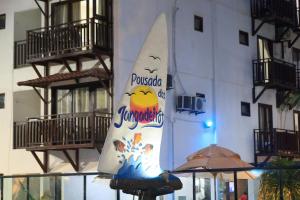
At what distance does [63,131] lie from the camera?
22266 millimetres

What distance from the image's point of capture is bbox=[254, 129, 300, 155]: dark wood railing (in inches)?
1083

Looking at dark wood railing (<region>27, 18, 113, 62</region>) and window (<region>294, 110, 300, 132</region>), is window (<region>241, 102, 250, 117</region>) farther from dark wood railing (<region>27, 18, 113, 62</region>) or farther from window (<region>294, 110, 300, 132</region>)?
dark wood railing (<region>27, 18, 113, 62</region>)

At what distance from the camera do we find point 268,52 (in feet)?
96.4

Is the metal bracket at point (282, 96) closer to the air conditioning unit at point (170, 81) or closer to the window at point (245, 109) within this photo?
the window at point (245, 109)

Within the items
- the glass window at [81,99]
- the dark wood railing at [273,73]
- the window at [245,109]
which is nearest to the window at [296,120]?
the dark wood railing at [273,73]

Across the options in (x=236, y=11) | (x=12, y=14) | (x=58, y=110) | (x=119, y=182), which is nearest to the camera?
(x=119, y=182)

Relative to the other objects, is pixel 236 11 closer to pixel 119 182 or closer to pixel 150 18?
pixel 150 18

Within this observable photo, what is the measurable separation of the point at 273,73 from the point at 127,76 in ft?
27.2

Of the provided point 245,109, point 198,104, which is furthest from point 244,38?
point 198,104

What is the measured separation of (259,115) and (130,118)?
74.3ft

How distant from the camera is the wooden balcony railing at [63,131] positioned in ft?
70.4

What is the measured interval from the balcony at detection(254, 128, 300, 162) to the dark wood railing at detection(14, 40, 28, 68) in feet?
34.0

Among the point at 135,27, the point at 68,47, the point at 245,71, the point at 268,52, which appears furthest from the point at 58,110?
the point at 268,52

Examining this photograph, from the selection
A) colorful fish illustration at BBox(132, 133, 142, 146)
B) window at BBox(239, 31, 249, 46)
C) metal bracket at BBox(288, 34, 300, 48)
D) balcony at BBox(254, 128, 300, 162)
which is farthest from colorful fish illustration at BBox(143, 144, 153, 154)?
metal bracket at BBox(288, 34, 300, 48)
